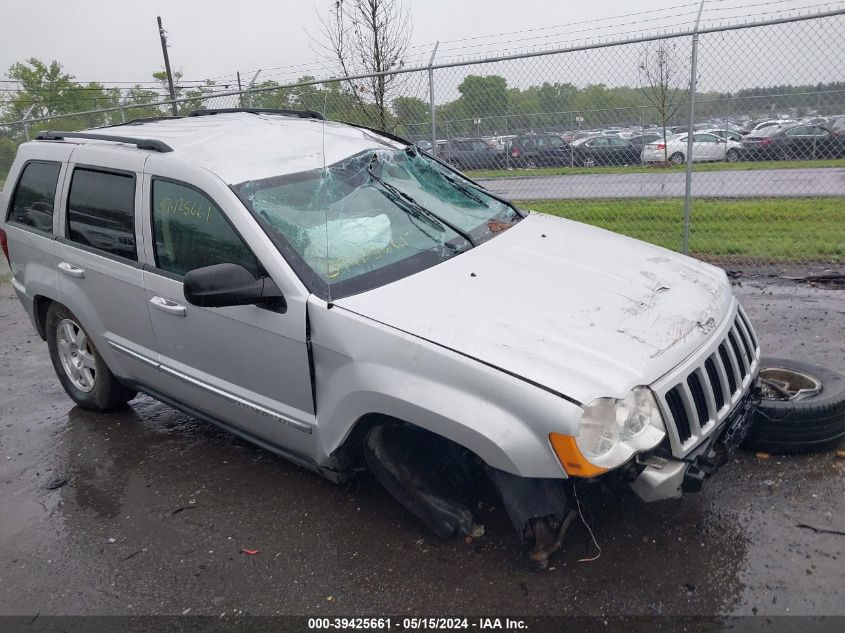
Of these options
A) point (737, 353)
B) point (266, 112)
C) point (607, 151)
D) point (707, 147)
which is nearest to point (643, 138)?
point (607, 151)

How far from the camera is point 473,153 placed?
27.5 ft

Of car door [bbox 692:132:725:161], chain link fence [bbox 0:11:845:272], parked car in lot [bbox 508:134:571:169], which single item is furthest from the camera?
parked car in lot [bbox 508:134:571:169]

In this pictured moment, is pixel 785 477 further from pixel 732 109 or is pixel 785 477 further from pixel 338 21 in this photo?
pixel 338 21

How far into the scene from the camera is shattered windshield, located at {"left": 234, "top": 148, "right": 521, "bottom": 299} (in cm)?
337

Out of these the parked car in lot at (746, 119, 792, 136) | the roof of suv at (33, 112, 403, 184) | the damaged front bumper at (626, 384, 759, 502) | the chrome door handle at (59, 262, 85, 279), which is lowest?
the damaged front bumper at (626, 384, 759, 502)

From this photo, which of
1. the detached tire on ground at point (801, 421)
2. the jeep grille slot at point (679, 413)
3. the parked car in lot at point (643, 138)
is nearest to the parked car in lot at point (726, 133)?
the parked car in lot at point (643, 138)

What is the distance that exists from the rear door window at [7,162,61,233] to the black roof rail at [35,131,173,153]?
0.76ft

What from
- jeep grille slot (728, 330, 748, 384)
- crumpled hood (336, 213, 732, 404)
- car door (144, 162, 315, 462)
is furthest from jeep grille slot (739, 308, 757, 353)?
car door (144, 162, 315, 462)

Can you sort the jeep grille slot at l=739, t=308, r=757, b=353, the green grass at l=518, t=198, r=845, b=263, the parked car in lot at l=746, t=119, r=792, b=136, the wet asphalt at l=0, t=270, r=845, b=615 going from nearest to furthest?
the wet asphalt at l=0, t=270, r=845, b=615 → the jeep grille slot at l=739, t=308, r=757, b=353 → the parked car in lot at l=746, t=119, r=792, b=136 → the green grass at l=518, t=198, r=845, b=263

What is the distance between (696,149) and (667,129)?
1.22ft

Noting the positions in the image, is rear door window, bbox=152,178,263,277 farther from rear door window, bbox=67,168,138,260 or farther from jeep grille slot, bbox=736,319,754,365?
jeep grille slot, bbox=736,319,754,365

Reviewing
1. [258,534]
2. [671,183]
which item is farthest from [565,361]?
[671,183]

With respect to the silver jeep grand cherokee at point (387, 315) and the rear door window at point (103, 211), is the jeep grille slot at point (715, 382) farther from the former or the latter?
the rear door window at point (103, 211)

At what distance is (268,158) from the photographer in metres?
3.83
